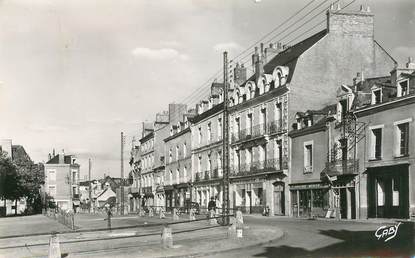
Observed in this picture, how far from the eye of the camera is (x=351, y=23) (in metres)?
36.4

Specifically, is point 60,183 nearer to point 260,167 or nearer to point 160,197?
point 160,197

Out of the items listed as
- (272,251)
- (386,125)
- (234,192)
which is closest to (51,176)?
(234,192)

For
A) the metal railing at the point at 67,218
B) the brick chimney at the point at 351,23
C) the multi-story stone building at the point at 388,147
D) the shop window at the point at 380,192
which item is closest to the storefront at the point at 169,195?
the metal railing at the point at 67,218

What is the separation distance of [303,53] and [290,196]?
33.3ft

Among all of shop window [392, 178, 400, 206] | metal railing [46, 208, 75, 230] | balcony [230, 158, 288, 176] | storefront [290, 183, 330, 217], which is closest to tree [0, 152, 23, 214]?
metal railing [46, 208, 75, 230]

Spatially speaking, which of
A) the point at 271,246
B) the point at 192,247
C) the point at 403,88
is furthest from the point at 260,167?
the point at 192,247

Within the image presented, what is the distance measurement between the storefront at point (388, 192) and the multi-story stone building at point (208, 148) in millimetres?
19200

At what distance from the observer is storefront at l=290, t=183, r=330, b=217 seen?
3092cm

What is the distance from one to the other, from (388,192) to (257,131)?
14667mm

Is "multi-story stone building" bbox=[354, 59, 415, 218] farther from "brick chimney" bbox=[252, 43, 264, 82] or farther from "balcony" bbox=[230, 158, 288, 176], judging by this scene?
"brick chimney" bbox=[252, 43, 264, 82]

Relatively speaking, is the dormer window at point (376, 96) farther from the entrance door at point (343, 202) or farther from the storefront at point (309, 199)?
the storefront at point (309, 199)

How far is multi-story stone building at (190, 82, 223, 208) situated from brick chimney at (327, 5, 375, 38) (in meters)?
13.4

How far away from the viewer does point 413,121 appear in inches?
959

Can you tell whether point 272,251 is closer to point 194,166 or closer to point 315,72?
point 315,72
